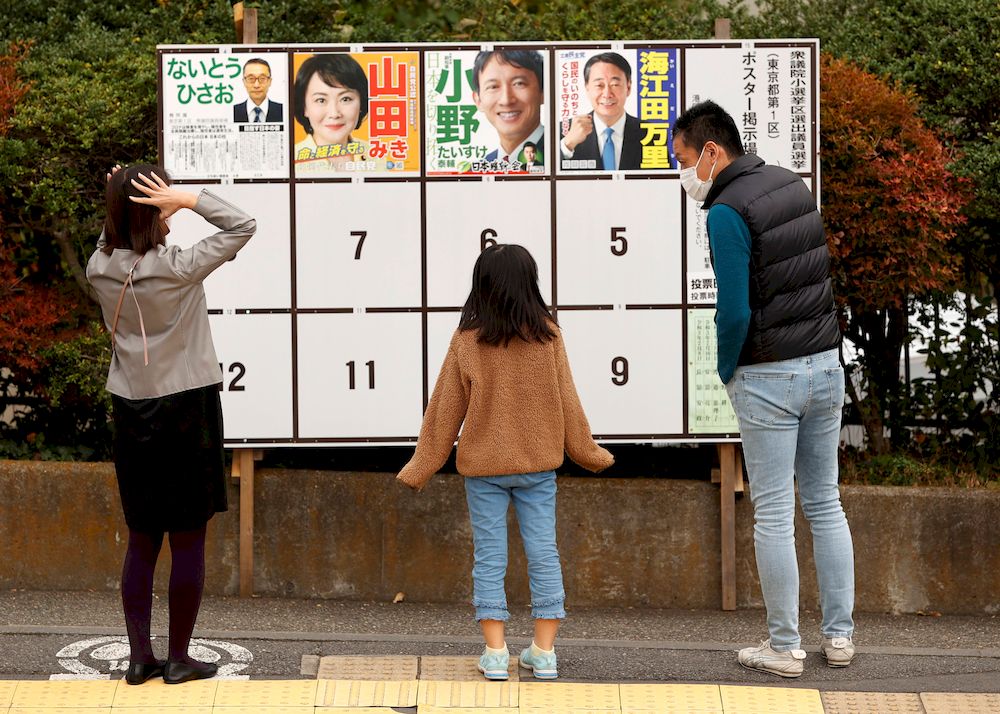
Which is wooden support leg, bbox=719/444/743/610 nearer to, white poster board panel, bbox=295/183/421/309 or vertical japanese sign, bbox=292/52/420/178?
white poster board panel, bbox=295/183/421/309

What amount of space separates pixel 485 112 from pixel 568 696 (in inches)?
102

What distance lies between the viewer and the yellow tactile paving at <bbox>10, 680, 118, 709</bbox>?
456 cm

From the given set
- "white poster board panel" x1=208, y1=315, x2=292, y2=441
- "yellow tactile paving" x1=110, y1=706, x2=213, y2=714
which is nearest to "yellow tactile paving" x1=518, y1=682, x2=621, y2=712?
"yellow tactile paving" x1=110, y1=706, x2=213, y2=714

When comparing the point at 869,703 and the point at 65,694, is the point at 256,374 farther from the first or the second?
the point at 869,703

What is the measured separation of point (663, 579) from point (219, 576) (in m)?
2.01

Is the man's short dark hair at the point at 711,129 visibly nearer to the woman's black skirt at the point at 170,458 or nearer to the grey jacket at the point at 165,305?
the grey jacket at the point at 165,305

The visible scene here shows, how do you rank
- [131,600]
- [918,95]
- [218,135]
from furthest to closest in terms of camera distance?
[918,95], [218,135], [131,600]

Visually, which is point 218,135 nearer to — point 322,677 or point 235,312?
point 235,312

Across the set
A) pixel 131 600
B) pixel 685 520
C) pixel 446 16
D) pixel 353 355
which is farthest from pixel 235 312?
pixel 446 16

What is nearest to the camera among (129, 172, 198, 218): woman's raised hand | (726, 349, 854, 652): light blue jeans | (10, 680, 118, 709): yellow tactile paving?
(129, 172, 198, 218): woman's raised hand

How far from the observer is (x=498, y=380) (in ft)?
15.4

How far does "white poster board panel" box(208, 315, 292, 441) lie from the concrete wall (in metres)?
→ 0.31

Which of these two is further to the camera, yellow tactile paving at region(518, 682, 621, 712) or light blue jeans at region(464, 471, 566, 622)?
light blue jeans at region(464, 471, 566, 622)

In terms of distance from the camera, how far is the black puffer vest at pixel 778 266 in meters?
4.74
